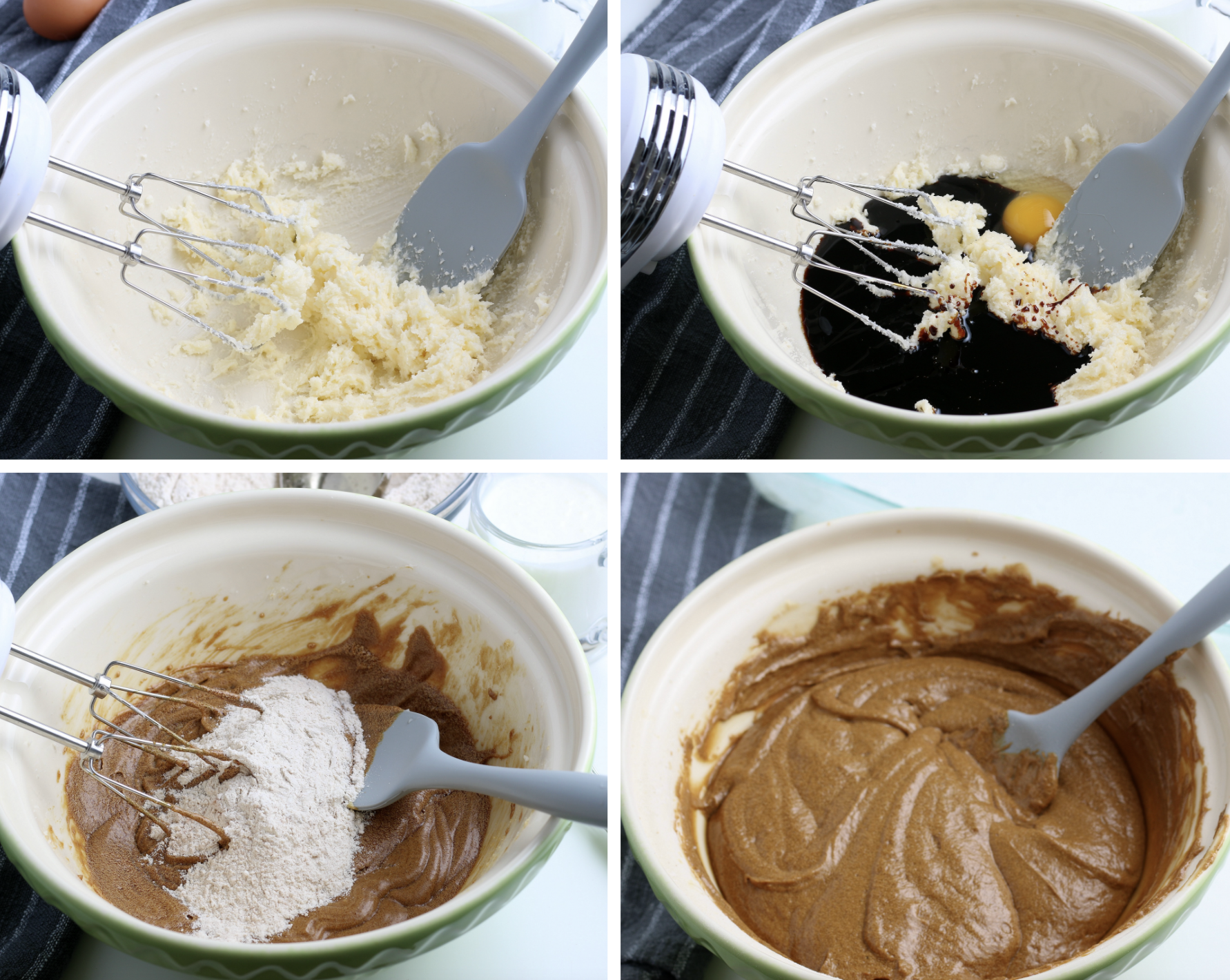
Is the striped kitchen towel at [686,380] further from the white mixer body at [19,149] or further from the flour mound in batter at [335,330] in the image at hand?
the white mixer body at [19,149]

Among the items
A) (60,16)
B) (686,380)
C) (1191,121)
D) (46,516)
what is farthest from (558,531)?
(60,16)

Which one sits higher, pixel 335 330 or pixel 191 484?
pixel 335 330

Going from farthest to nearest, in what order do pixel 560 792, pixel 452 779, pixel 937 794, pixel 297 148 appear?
pixel 297 148, pixel 937 794, pixel 452 779, pixel 560 792

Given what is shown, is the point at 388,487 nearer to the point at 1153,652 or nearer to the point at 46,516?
→ the point at 46,516

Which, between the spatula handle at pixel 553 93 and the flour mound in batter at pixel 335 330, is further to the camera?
the flour mound in batter at pixel 335 330

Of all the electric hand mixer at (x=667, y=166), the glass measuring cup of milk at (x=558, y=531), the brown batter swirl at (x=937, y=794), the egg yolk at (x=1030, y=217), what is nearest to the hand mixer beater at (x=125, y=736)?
the glass measuring cup of milk at (x=558, y=531)

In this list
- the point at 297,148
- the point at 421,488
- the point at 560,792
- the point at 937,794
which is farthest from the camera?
the point at 421,488

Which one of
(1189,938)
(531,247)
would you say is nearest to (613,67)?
(531,247)
